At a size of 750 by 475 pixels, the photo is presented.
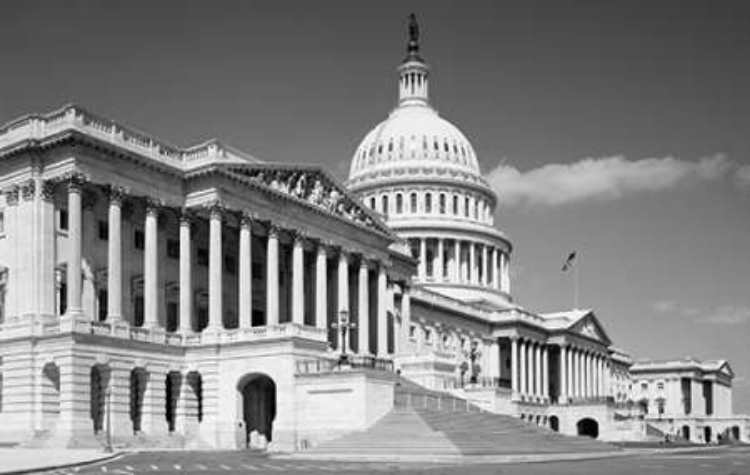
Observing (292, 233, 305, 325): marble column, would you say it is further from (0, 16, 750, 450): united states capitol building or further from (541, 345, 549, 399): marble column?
(541, 345, 549, 399): marble column

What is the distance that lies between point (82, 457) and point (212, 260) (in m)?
25.6

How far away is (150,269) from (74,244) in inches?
281

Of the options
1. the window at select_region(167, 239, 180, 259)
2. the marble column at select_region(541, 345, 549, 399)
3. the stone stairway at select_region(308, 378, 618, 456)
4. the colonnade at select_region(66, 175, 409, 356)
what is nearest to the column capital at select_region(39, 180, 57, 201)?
the colonnade at select_region(66, 175, 409, 356)

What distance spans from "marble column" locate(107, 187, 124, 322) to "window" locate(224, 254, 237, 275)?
1566 centimetres

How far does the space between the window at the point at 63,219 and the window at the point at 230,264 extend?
57.1ft

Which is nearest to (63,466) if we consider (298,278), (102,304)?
(102,304)

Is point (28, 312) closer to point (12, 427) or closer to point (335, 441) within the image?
point (12, 427)

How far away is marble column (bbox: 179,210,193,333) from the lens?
78.1 meters

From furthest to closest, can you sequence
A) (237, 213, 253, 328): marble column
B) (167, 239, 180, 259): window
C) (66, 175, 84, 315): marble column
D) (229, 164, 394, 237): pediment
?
(229, 164, 394, 237): pediment → (167, 239, 180, 259): window → (237, 213, 253, 328): marble column → (66, 175, 84, 315): marble column

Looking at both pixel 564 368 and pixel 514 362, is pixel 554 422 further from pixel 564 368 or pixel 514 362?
pixel 564 368

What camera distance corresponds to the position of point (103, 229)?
75.8m

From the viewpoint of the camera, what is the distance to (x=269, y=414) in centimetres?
7806

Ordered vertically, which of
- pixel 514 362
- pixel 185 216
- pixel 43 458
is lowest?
pixel 43 458

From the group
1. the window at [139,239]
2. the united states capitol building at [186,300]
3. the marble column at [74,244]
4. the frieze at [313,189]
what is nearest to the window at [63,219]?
the united states capitol building at [186,300]
